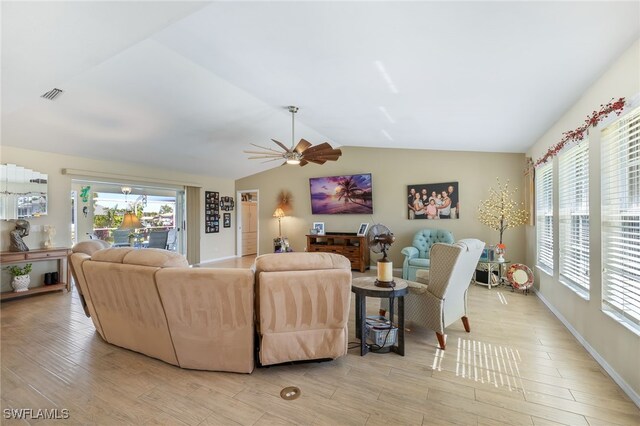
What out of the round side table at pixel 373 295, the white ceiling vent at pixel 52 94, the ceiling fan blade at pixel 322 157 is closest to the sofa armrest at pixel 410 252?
the ceiling fan blade at pixel 322 157

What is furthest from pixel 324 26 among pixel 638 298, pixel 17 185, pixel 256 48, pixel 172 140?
pixel 17 185

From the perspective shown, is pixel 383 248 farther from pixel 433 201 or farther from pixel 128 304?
pixel 433 201

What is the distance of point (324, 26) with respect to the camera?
6.86 feet

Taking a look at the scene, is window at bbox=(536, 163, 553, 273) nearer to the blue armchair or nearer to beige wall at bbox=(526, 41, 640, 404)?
beige wall at bbox=(526, 41, 640, 404)

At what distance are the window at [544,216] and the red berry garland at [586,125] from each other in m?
0.32

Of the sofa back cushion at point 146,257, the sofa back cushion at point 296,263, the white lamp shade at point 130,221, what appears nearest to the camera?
the sofa back cushion at point 296,263

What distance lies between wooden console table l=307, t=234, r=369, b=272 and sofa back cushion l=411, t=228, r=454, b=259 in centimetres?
111

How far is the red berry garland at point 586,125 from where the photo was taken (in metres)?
2.07

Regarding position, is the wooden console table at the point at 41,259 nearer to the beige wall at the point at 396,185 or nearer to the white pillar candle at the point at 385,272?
the beige wall at the point at 396,185

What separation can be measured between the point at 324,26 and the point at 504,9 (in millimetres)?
1159

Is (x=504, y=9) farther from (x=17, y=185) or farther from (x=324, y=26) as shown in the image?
(x=17, y=185)

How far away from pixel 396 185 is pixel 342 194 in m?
1.29

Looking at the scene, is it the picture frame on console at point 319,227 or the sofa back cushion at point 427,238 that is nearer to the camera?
the sofa back cushion at point 427,238

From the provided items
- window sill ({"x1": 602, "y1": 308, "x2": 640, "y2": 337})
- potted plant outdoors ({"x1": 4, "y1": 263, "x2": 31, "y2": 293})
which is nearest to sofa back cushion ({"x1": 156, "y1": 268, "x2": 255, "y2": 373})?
window sill ({"x1": 602, "y1": 308, "x2": 640, "y2": 337})
